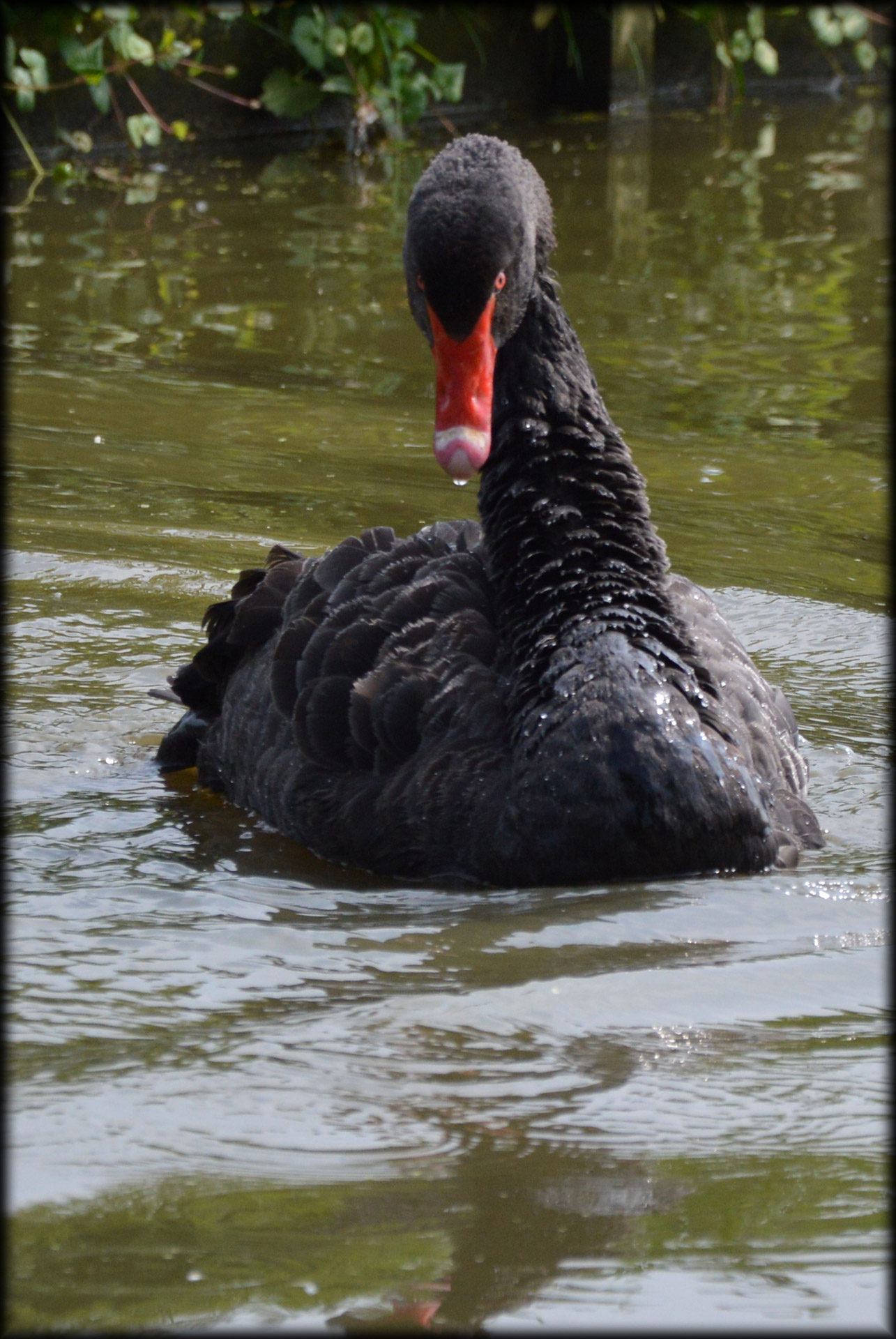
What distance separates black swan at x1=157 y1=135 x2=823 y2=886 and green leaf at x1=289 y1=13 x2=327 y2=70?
7.49 metres

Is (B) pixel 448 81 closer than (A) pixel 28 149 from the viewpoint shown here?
No

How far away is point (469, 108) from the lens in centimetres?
1289

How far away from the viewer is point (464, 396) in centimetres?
360

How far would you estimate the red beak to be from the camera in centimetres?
348

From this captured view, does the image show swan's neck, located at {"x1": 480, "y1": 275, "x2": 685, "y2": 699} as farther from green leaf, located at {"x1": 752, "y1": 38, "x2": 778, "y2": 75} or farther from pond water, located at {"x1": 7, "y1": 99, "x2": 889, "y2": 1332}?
green leaf, located at {"x1": 752, "y1": 38, "x2": 778, "y2": 75}

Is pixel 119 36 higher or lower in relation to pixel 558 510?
higher

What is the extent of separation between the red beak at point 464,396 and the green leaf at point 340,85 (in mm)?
7915

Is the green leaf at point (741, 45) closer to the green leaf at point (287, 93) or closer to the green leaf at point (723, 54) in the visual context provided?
the green leaf at point (723, 54)

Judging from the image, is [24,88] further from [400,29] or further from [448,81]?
[448,81]

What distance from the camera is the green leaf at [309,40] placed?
11.0 metres

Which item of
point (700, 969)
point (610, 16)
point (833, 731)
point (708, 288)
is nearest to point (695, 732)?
point (700, 969)

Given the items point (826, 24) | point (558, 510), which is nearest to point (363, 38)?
point (826, 24)

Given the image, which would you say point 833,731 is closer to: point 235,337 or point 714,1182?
point 714,1182

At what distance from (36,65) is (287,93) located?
1.92 meters
